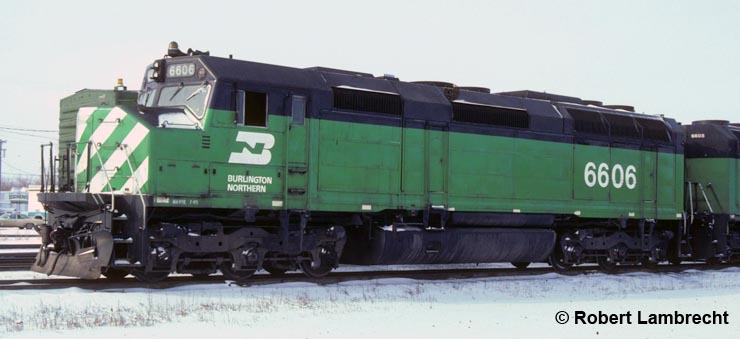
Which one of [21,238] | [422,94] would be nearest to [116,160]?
[422,94]

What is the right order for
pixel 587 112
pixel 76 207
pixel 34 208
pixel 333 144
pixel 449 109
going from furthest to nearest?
pixel 34 208, pixel 587 112, pixel 449 109, pixel 333 144, pixel 76 207

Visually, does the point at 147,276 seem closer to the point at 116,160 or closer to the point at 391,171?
the point at 116,160

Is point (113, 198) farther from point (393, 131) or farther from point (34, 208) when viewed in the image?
point (34, 208)

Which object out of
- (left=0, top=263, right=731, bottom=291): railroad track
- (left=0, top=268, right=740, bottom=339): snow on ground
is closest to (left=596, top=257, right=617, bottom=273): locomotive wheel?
(left=0, top=263, right=731, bottom=291): railroad track

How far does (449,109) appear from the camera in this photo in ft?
63.7

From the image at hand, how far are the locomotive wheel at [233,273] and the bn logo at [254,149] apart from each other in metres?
1.93

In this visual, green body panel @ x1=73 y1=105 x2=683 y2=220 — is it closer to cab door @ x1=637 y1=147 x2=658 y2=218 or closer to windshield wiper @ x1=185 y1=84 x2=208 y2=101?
cab door @ x1=637 y1=147 x2=658 y2=218

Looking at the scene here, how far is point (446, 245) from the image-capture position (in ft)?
62.8

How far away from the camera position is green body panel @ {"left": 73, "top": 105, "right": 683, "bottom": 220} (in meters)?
15.6

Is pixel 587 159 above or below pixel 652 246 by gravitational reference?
above

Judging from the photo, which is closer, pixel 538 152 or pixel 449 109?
pixel 449 109

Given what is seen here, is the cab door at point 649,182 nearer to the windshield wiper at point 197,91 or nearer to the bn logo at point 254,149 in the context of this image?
the bn logo at point 254,149

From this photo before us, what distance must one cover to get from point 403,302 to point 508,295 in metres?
2.67

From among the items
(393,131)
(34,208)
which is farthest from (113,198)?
(34,208)
